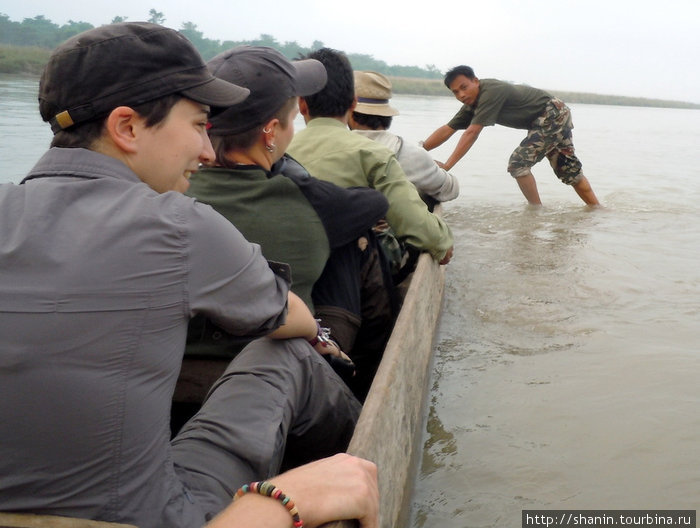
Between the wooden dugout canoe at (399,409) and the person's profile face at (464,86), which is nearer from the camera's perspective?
the wooden dugout canoe at (399,409)

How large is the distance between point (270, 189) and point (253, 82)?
0.32 meters

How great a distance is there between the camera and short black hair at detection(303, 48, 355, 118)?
2.82 metres

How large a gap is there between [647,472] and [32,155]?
29.3 ft

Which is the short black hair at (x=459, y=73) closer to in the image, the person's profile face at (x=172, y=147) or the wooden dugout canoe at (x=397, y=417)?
the wooden dugout canoe at (x=397, y=417)

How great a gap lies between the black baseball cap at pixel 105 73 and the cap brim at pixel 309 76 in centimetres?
97

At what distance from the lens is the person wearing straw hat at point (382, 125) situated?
139 inches

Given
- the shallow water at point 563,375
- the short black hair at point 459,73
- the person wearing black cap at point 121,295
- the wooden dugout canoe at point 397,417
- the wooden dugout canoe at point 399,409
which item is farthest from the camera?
the short black hair at point 459,73

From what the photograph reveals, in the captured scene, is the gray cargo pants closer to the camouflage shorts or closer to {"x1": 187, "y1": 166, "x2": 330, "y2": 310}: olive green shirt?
{"x1": 187, "y1": 166, "x2": 330, "y2": 310}: olive green shirt

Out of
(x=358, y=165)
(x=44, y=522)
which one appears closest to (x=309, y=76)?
(x=358, y=165)

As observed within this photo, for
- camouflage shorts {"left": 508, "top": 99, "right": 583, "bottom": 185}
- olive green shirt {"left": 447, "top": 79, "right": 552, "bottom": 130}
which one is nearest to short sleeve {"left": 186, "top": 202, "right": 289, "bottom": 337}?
olive green shirt {"left": 447, "top": 79, "right": 552, "bottom": 130}

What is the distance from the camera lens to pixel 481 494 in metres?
2.44

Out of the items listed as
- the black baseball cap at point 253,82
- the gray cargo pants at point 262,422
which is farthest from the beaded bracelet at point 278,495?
the black baseball cap at point 253,82

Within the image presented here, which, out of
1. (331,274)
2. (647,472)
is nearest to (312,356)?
(331,274)

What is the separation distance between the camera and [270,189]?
6.49 ft
